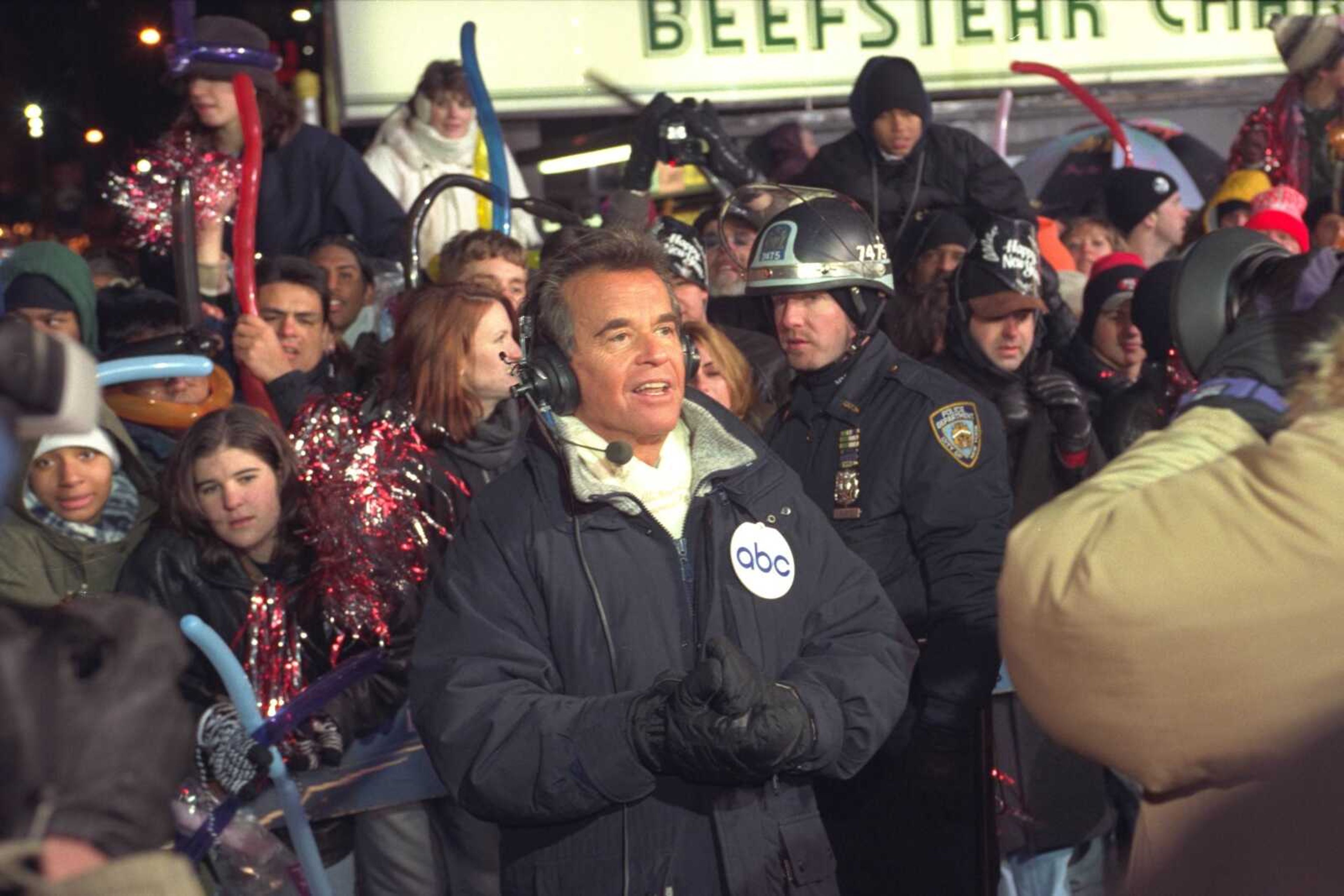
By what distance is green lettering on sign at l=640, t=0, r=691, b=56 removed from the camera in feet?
37.8

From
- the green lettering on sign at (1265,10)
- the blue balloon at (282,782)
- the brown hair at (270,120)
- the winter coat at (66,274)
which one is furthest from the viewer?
the green lettering on sign at (1265,10)

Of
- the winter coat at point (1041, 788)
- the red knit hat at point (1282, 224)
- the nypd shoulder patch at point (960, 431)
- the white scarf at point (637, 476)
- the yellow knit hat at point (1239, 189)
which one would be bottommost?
the winter coat at point (1041, 788)

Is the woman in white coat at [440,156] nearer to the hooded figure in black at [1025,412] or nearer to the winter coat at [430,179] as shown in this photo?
the winter coat at [430,179]

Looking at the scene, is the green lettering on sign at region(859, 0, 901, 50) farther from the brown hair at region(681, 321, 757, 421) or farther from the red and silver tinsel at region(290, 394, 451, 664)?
the red and silver tinsel at region(290, 394, 451, 664)

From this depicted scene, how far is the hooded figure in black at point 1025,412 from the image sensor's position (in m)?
5.43

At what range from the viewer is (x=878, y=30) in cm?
1183

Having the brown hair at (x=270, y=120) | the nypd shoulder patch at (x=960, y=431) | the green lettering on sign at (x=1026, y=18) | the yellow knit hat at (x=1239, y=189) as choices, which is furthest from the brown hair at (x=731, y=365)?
the green lettering on sign at (x=1026, y=18)

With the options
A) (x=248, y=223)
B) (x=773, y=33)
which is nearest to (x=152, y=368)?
(x=248, y=223)

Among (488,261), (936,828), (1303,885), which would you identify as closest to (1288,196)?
(488,261)

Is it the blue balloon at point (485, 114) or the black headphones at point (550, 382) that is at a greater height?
the blue balloon at point (485, 114)

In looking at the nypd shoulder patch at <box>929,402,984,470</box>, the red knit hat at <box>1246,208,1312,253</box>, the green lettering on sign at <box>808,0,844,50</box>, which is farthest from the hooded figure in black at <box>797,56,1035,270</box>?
the green lettering on sign at <box>808,0,844,50</box>

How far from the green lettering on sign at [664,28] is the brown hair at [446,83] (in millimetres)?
3462

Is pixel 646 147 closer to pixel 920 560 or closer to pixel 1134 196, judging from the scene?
pixel 1134 196

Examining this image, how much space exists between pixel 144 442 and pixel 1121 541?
14.4ft
